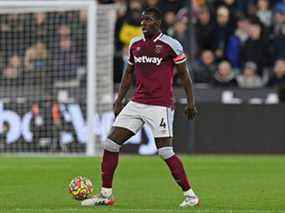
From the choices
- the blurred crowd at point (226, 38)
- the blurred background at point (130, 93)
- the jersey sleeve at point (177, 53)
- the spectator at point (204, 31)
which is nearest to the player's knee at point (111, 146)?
the jersey sleeve at point (177, 53)

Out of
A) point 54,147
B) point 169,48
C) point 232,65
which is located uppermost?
point 169,48

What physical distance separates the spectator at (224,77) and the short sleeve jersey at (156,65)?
12.4 meters

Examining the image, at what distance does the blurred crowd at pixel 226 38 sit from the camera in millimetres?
25047

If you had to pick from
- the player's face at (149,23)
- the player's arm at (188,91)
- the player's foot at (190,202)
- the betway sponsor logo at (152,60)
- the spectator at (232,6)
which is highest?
the player's face at (149,23)

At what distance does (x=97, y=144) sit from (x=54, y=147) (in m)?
0.98

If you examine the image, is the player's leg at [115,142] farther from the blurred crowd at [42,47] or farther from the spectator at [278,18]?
the spectator at [278,18]

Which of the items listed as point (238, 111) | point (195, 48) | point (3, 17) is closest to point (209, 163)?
point (238, 111)

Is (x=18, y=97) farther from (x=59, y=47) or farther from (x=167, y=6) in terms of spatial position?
(x=167, y=6)

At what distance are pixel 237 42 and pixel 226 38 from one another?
1.27ft

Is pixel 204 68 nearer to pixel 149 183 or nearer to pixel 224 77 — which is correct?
pixel 224 77

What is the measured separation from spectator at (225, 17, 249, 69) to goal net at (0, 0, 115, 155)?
2907 millimetres

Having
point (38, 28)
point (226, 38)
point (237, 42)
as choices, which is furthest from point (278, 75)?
point (38, 28)

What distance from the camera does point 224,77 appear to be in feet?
81.7

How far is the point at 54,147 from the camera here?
2403cm
